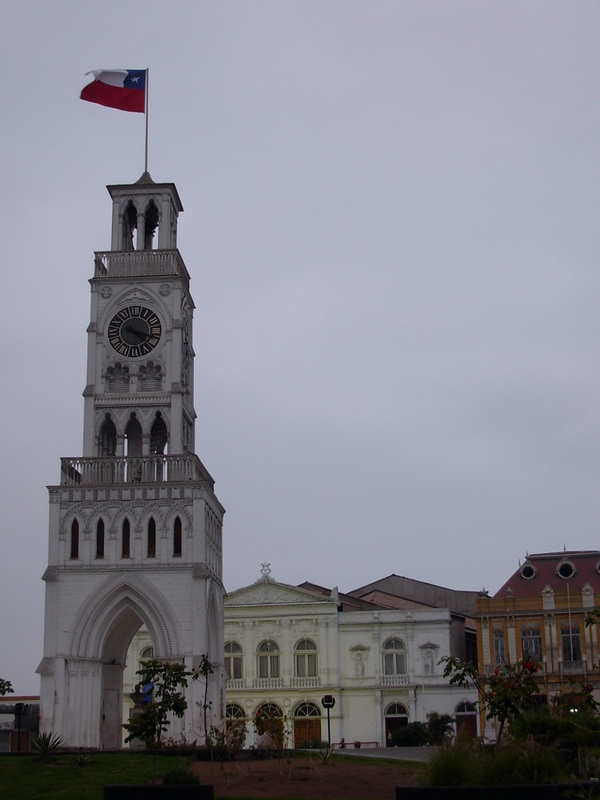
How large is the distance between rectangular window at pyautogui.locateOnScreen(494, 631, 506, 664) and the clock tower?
2594cm

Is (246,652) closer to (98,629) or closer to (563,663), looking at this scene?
(563,663)

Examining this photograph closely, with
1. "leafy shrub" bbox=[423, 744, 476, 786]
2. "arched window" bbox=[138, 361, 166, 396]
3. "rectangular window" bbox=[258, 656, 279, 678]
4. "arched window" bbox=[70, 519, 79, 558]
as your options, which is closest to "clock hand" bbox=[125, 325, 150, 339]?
"arched window" bbox=[138, 361, 166, 396]

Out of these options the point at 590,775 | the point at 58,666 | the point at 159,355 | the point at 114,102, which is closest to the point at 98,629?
the point at 58,666

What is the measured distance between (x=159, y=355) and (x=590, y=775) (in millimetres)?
32498

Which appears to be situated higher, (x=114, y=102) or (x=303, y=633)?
(x=114, y=102)

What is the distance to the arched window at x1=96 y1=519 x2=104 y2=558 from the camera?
48.8 metres

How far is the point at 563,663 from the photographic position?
235 feet

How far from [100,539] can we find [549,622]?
113 feet

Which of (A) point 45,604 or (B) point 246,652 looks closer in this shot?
(A) point 45,604

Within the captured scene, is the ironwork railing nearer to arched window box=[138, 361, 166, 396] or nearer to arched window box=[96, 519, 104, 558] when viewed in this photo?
arched window box=[138, 361, 166, 396]

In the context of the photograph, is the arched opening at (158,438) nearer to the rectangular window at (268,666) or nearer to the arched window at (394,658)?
the rectangular window at (268,666)

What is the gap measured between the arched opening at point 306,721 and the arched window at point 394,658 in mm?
5298

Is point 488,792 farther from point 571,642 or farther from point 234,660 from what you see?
point 234,660

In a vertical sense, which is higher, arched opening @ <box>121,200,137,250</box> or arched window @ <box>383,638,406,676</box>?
arched opening @ <box>121,200,137,250</box>
